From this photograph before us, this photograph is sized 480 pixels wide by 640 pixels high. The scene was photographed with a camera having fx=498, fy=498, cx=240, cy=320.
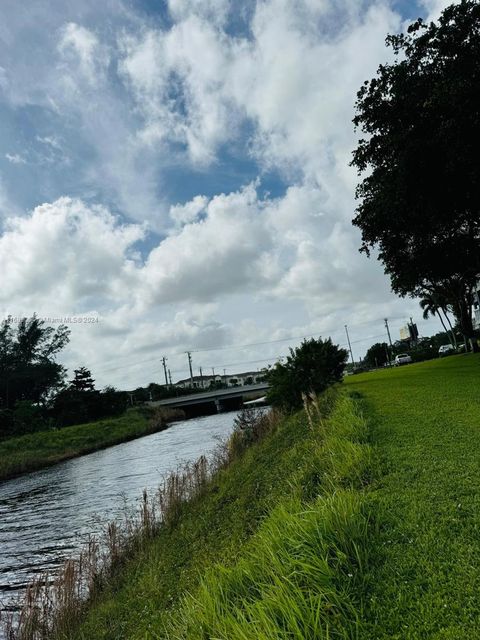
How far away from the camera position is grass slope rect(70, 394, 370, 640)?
3.92 meters

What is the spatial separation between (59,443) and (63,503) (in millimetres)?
25565

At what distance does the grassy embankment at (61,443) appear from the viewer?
3366 cm

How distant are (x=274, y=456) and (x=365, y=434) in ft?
17.0

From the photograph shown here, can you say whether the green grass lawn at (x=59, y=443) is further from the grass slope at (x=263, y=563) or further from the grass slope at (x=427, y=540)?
the grass slope at (x=427, y=540)

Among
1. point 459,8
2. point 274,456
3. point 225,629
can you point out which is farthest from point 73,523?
point 459,8

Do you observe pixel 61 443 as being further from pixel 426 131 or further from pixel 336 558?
pixel 336 558

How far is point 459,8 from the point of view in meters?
18.3

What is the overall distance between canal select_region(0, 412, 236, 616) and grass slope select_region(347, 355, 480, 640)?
814 centimetres

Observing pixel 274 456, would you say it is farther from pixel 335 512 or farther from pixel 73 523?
pixel 335 512

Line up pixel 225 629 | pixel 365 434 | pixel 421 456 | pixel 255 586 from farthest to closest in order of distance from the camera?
pixel 365 434 < pixel 421 456 < pixel 255 586 < pixel 225 629

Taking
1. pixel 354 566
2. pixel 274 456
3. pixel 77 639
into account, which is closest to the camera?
pixel 354 566

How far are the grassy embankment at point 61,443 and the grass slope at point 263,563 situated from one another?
989 inches

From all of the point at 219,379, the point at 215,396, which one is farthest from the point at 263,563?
the point at 219,379

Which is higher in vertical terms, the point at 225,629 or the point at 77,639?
the point at 225,629
